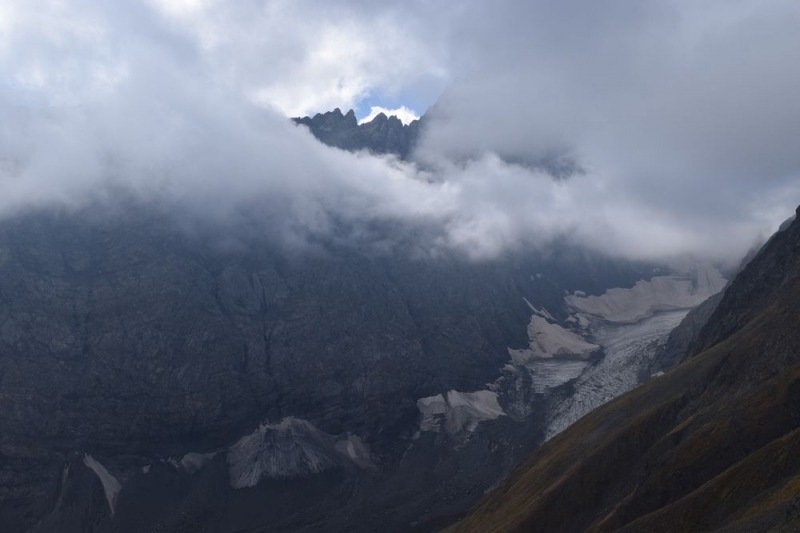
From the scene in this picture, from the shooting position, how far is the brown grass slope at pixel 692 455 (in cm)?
8119

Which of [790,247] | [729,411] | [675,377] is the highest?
[790,247]

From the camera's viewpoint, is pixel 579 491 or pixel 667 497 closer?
pixel 667 497

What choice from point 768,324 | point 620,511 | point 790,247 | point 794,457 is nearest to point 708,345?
point 790,247

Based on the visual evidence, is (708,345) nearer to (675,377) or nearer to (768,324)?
(675,377)

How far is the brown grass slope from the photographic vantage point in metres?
81.2

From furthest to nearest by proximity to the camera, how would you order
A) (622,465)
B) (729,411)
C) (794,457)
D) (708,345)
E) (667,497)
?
(708,345)
(622,465)
(729,411)
(667,497)
(794,457)

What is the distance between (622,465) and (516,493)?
2867 centimetres

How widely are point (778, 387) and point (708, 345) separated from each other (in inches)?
3116

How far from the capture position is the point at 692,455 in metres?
102

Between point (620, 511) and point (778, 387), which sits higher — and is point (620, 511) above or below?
below

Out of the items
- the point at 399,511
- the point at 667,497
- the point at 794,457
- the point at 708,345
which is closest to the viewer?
the point at 794,457

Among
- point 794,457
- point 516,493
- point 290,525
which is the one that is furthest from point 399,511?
point 794,457

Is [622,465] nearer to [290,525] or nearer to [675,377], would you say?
[675,377]

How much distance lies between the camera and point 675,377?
488 ft
